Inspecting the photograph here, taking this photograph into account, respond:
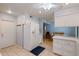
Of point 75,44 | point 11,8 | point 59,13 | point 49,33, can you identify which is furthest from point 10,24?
point 75,44

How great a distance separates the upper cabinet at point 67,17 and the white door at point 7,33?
0.63 m

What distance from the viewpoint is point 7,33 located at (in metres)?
1.12

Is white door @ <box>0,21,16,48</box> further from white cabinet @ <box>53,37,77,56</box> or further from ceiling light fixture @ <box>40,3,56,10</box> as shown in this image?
white cabinet @ <box>53,37,77,56</box>

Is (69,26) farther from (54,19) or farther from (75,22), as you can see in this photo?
(54,19)

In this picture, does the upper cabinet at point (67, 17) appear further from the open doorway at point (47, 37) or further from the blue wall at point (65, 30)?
the open doorway at point (47, 37)

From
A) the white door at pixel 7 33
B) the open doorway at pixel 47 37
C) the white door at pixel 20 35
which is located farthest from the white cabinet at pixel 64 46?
the white door at pixel 7 33

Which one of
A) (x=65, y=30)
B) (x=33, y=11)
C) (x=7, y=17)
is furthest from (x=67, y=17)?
(x=7, y=17)

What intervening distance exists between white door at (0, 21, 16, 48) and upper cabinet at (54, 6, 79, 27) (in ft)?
2.06

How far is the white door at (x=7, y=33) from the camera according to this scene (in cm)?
108

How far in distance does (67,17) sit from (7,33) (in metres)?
0.85

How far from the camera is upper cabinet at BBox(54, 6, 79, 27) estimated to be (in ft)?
3.22

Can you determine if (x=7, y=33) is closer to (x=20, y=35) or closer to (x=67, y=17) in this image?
(x=20, y=35)

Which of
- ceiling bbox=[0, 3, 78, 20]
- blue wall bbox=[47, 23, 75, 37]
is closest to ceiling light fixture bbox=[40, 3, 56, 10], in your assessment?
ceiling bbox=[0, 3, 78, 20]

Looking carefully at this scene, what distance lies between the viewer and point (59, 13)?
105 cm
